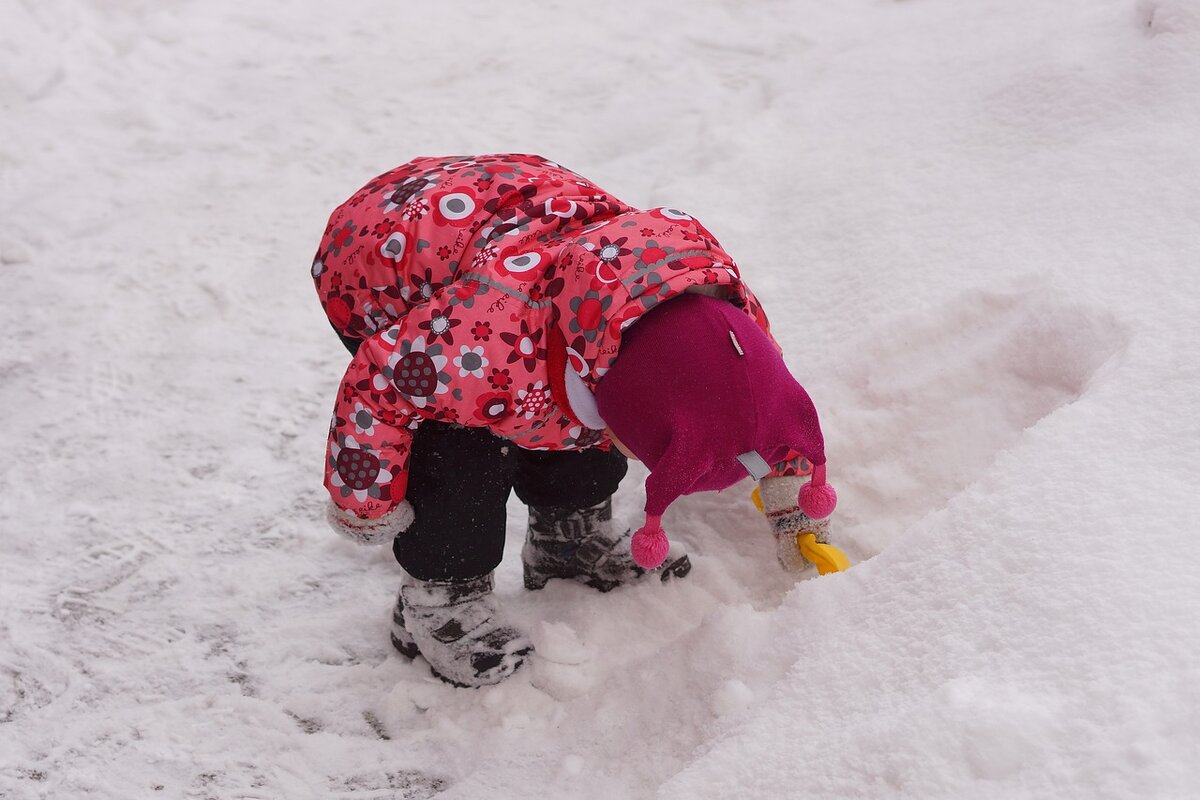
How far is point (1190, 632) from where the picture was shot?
1.00 m

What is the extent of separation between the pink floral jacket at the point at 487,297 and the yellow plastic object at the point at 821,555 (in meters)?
0.10

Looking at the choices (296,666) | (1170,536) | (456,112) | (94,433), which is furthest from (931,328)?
(456,112)

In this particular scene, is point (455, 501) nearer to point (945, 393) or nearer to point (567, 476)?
point (567, 476)

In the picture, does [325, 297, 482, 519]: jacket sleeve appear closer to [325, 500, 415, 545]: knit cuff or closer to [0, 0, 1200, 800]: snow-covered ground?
[325, 500, 415, 545]: knit cuff

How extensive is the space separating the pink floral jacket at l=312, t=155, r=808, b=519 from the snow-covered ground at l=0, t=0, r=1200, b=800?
1.02ft

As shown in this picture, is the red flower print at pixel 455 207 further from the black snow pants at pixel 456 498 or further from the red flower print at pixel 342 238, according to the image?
the black snow pants at pixel 456 498

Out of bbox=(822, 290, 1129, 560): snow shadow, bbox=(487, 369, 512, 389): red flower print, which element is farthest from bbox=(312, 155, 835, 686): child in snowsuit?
bbox=(822, 290, 1129, 560): snow shadow

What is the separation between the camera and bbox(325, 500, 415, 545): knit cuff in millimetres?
1367

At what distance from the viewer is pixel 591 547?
63.8 inches

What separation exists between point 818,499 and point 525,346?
0.37 m

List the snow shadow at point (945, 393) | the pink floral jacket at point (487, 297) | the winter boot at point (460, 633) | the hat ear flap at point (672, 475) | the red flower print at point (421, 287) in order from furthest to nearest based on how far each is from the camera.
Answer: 1. the snow shadow at point (945, 393)
2. the winter boot at point (460, 633)
3. the red flower print at point (421, 287)
4. the pink floral jacket at point (487, 297)
5. the hat ear flap at point (672, 475)

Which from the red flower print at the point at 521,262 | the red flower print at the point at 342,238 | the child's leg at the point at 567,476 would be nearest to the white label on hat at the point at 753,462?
the red flower print at the point at 521,262

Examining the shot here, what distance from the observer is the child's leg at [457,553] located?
138 centimetres

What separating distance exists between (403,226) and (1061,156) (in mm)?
1302
